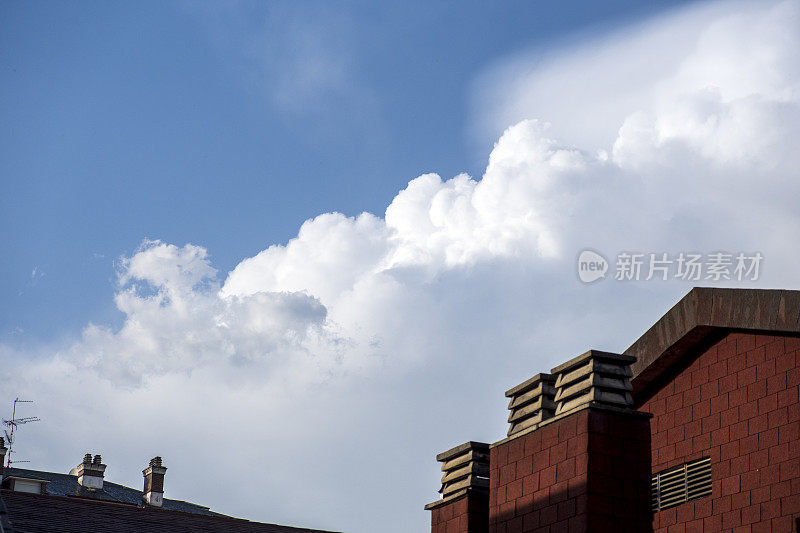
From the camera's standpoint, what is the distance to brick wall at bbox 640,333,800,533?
13055 millimetres

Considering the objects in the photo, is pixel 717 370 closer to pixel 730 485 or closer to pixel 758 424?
pixel 758 424

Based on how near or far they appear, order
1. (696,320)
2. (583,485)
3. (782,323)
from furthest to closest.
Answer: (696,320) → (782,323) → (583,485)

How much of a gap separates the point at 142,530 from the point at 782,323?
10.2 metres

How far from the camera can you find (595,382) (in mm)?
12633

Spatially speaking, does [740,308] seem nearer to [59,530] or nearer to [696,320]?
[696,320]

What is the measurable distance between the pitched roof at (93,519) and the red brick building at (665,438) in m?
4.71

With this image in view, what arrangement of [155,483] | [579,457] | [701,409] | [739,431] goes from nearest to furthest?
[579,457] → [739,431] → [701,409] → [155,483]

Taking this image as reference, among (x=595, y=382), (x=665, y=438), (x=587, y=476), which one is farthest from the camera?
(x=665, y=438)

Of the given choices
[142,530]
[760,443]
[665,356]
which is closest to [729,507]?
[760,443]

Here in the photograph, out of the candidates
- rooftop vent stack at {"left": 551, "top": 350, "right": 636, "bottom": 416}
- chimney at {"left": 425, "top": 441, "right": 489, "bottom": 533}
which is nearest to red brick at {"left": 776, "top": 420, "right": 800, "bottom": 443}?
rooftop vent stack at {"left": 551, "top": 350, "right": 636, "bottom": 416}

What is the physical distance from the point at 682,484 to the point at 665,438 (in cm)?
77

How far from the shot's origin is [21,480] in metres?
31.4

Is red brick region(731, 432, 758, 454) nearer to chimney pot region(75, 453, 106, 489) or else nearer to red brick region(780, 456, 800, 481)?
red brick region(780, 456, 800, 481)

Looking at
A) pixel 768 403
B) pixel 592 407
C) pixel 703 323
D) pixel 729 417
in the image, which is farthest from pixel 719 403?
pixel 592 407
